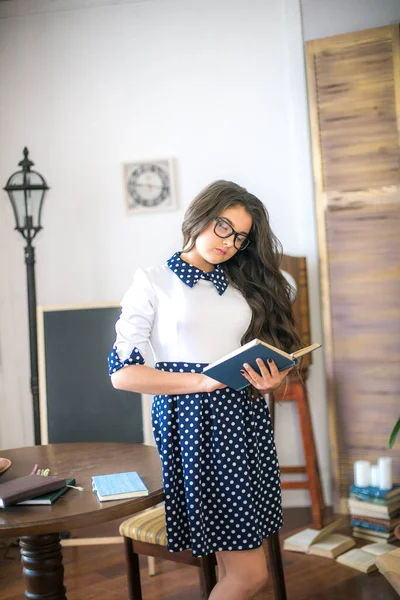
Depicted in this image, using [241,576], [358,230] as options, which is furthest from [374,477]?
[241,576]

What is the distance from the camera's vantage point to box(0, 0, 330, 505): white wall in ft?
12.3

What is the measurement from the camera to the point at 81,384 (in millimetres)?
3291

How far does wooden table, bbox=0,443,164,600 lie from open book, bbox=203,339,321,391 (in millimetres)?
368

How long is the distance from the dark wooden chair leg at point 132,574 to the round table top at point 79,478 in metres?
0.37

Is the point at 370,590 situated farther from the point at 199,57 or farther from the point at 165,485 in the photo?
the point at 199,57

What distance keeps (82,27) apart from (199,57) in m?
0.69

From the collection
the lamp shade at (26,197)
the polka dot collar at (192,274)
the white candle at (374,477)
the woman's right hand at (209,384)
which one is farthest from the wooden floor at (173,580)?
the lamp shade at (26,197)

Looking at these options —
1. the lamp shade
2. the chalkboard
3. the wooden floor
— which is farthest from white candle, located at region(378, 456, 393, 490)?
the lamp shade

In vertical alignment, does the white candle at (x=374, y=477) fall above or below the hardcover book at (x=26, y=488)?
below

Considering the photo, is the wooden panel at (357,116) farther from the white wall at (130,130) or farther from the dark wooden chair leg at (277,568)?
the dark wooden chair leg at (277,568)

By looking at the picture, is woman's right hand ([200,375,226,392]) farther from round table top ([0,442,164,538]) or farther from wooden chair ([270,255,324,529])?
wooden chair ([270,255,324,529])

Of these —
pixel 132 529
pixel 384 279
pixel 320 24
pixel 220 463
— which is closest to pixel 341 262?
pixel 384 279

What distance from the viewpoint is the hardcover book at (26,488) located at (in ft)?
5.31

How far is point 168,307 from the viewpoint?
5.81 feet
